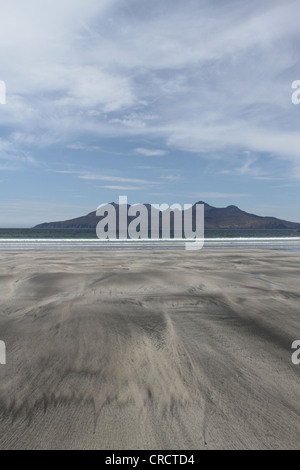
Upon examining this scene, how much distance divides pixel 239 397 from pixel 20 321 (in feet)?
11.6

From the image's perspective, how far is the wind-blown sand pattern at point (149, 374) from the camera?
2.16m

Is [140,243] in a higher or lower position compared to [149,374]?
higher

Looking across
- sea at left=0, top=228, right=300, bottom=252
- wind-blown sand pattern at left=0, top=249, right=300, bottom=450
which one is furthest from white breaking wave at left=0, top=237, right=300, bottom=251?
wind-blown sand pattern at left=0, top=249, right=300, bottom=450

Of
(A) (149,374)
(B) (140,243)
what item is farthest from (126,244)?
(A) (149,374)

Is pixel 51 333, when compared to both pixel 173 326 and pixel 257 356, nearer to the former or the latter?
pixel 173 326

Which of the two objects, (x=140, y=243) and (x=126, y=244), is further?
(x=140, y=243)

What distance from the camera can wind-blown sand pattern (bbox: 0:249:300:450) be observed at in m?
2.16

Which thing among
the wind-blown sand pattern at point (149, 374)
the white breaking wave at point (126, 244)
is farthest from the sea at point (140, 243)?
the wind-blown sand pattern at point (149, 374)

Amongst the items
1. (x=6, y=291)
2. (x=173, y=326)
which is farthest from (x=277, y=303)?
(x=6, y=291)

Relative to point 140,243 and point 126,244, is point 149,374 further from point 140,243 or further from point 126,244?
point 140,243

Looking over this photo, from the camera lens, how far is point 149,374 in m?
3.03

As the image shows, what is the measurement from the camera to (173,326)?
4426mm

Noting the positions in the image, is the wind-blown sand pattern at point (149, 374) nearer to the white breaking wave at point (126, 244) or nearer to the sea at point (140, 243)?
the sea at point (140, 243)

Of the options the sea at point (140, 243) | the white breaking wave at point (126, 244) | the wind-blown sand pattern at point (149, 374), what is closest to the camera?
the wind-blown sand pattern at point (149, 374)
